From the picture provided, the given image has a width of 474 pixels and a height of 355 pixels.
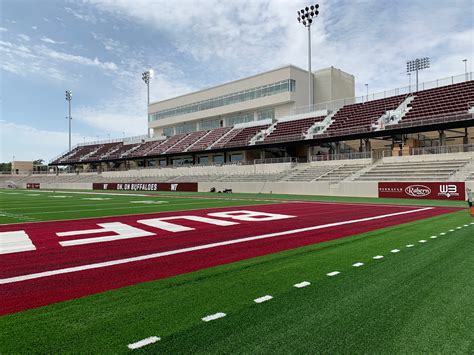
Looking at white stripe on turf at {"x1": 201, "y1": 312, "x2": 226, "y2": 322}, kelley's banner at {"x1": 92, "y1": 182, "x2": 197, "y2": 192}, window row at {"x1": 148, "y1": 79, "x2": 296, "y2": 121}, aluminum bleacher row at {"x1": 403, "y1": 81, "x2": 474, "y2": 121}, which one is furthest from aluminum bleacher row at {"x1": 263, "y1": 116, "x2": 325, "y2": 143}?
white stripe on turf at {"x1": 201, "y1": 312, "x2": 226, "y2": 322}

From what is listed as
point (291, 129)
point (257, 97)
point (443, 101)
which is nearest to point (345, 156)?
point (291, 129)

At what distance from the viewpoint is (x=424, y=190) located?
2392 centimetres

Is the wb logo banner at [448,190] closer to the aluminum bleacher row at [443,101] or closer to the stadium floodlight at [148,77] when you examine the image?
the aluminum bleacher row at [443,101]

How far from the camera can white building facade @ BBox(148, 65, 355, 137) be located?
50594 mm

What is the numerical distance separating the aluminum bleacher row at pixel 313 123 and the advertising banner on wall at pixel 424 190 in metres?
9.83

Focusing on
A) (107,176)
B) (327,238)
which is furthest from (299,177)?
(107,176)

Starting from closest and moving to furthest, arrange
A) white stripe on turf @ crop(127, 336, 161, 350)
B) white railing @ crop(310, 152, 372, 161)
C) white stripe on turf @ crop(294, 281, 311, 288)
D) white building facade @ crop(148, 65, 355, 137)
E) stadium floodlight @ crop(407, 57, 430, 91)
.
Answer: white stripe on turf @ crop(127, 336, 161, 350) → white stripe on turf @ crop(294, 281, 311, 288) → white railing @ crop(310, 152, 372, 161) → white building facade @ crop(148, 65, 355, 137) → stadium floodlight @ crop(407, 57, 430, 91)

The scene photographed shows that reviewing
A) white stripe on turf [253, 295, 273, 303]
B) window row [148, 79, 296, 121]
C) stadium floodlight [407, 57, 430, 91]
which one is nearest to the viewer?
white stripe on turf [253, 295, 273, 303]

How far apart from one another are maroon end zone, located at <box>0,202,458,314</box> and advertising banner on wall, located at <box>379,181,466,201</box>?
14192 millimetres

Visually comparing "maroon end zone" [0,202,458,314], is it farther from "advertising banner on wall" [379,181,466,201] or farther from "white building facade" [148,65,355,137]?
"white building facade" [148,65,355,137]

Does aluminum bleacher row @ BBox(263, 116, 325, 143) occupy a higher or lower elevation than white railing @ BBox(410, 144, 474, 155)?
higher

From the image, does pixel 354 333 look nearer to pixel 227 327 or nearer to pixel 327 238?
pixel 227 327

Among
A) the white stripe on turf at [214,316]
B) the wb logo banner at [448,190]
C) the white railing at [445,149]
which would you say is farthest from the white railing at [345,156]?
the white stripe on turf at [214,316]

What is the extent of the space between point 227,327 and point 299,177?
33104 millimetres
